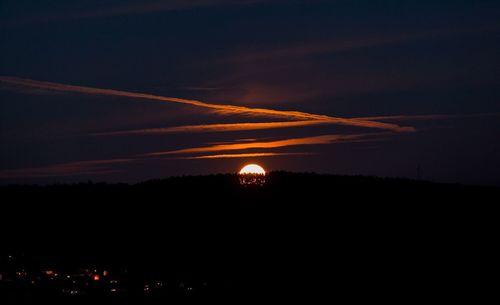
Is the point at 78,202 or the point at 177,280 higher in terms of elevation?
the point at 78,202

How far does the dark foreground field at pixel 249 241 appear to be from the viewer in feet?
52.4

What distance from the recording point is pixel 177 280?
16625mm

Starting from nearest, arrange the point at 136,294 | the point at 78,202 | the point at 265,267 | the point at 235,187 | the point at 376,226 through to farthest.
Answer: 1. the point at 136,294
2. the point at 265,267
3. the point at 376,226
4. the point at 78,202
5. the point at 235,187

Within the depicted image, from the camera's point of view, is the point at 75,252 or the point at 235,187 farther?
the point at 235,187

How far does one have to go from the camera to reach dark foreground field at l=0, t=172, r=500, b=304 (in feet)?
52.4

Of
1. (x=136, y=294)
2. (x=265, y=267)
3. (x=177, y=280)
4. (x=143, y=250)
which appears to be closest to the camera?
(x=136, y=294)

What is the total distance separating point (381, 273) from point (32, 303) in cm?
740

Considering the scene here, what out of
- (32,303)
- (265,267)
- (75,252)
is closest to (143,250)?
(75,252)

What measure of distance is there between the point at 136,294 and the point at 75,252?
3.97 m

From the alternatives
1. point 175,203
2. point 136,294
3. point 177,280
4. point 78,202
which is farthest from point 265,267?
point 78,202

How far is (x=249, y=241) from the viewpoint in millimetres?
19359

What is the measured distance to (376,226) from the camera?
20.5 m

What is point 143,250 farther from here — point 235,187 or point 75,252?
point 235,187

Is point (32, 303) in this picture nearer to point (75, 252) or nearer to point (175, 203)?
point (75, 252)
